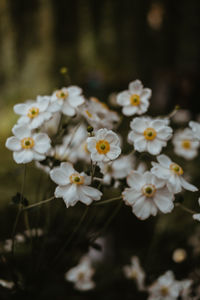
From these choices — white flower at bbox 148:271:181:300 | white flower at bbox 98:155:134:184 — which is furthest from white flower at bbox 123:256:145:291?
white flower at bbox 98:155:134:184

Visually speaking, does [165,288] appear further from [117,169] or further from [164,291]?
[117,169]

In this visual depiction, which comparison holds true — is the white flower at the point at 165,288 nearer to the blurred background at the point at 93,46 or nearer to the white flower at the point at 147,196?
the white flower at the point at 147,196

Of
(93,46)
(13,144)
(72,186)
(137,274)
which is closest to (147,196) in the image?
(72,186)

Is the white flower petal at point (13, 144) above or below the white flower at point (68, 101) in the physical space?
below

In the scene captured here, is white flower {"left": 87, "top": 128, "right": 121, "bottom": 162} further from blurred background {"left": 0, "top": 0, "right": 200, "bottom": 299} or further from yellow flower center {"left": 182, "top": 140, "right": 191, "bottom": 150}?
blurred background {"left": 0, "top": 0, "right": 200, "bottom": 299}

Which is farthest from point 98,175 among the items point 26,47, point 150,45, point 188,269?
point 26,47

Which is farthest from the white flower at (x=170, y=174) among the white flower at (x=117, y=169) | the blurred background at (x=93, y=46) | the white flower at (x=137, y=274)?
the blurred background at (x=93, y=46)
